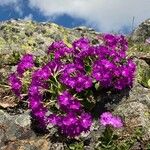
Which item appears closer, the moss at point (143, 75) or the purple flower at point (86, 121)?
the purple flower at point (86, 121)

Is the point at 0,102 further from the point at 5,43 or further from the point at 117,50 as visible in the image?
the point at 5,43

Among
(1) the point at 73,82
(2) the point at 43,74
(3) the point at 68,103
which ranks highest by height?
(2) the point at 43,74

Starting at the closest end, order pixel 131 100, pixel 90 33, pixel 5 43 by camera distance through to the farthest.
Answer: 1. pixel 131 100
2. pixel 5 43
3. pixel 90 33

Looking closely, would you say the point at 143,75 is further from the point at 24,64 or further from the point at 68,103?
the point at 24,64

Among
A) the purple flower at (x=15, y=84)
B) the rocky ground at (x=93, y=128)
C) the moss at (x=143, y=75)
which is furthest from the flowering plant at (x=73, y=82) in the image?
the moss at (x=143, y=75)

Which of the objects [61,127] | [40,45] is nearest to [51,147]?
[61,127]

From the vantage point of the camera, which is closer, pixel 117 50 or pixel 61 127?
pixel 61 127

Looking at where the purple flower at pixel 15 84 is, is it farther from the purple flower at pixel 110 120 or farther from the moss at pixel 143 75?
the moss at pixel 143 75

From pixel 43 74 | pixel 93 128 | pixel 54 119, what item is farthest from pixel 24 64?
pixel 93 128
